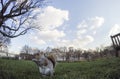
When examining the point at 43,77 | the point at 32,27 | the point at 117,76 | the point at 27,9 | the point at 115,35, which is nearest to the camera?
the point at 117,76

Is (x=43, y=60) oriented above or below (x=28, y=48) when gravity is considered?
below

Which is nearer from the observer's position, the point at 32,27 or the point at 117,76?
the point at 117,76

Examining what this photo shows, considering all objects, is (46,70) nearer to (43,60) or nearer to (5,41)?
(43,60)

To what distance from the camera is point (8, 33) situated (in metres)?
23.5

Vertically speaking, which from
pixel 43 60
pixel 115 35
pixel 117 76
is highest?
pixel 115 35

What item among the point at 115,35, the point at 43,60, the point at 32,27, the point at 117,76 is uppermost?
the point at 32,27

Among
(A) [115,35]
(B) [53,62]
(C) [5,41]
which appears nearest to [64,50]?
(C) [5,41]

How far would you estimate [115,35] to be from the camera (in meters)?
20.4

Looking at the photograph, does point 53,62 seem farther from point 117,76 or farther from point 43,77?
point 117,76

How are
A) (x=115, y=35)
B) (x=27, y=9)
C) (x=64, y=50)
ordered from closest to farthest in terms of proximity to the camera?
(x=115, y=35), (x=27, y=9), (x=64, y=50)

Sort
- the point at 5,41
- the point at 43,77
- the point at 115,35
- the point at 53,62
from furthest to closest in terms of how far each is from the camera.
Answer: the point at 5,41
the point at 115,35
the point at 53,62
the point at 43,77

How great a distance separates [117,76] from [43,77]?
8.99 ft

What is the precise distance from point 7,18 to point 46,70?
12.9 meters

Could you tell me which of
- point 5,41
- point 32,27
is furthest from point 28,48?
point 32,27
